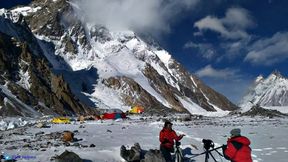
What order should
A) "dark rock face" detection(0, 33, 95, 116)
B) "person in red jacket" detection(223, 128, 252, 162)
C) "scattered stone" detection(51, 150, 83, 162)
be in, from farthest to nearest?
"dark rock face" detection(0, 33, 95, 116) < "scattered stone" detection(51, 150, 83, 162) < "person in red jacket" detection(223, 128, 252, 162)

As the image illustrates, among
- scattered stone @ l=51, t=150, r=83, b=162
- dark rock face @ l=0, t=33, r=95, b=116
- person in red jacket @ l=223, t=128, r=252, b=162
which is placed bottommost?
scattered stone @ l=51, t=150, r=83, b=162

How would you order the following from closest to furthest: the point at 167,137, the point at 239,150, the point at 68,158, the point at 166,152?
the point at 239,150, the point at 68,158, the point at 167,137, the point at 166,152

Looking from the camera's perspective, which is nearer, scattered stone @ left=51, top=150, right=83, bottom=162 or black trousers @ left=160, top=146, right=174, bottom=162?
scattered stone @ left=51, top=150, right=83, bottom=162

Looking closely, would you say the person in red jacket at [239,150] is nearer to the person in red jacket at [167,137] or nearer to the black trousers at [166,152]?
the person in red jacket at [167,137]

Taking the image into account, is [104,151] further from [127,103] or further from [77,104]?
[127,103]

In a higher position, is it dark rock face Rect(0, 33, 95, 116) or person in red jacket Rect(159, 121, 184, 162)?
dark rock face Rect(0, 33, 95, 116)

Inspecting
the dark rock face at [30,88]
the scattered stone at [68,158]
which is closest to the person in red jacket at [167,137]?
the scattered stone at [68,158]

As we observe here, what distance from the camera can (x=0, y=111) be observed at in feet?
303

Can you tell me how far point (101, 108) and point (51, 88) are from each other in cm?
3243

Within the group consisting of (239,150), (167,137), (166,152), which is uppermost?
(167,137)

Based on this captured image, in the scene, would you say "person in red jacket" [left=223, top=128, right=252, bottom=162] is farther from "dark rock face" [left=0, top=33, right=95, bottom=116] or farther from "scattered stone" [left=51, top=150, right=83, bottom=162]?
"dark rock face" [left=0, top=33, right=95, bottom=116]

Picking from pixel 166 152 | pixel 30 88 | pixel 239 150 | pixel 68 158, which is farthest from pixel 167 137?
pixel 30 88

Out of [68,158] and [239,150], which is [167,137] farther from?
[239,150]

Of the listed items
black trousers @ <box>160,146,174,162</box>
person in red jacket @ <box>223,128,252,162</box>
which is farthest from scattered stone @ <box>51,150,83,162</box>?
person in red jacket @ <box>223,128,252,162</box>
